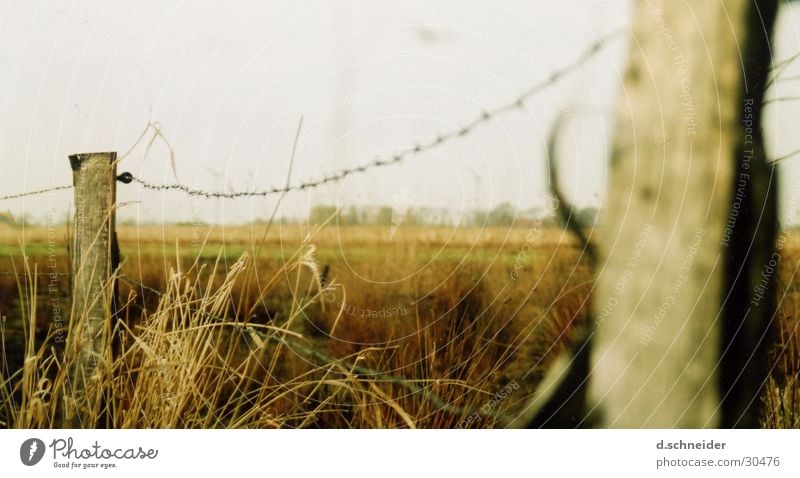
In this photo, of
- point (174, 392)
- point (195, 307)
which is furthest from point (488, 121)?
point (174, 392)

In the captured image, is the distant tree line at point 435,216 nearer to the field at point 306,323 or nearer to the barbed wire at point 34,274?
the field at point 306,323

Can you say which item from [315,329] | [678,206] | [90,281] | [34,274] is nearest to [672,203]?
[678,206]

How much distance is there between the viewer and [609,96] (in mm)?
2641

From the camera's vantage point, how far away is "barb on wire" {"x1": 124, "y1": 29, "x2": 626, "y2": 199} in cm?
252

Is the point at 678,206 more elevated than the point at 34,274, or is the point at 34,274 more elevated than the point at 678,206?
the point at 678,206

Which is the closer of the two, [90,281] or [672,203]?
[90,281]

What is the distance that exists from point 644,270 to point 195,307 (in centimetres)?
155

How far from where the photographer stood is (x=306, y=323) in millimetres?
2576

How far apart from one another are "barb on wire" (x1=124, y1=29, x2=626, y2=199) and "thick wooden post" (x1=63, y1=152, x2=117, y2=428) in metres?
0.11

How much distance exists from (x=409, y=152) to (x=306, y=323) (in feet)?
2.24

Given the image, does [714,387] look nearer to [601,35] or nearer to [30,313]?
[601,35]

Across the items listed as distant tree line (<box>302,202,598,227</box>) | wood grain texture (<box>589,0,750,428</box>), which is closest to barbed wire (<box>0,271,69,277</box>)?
distant tree line (<box>302,202,598,227</box>)

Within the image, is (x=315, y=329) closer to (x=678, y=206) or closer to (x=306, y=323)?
(x=306, y=323)

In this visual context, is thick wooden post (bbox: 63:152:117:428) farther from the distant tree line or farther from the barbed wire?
the distant tree line
